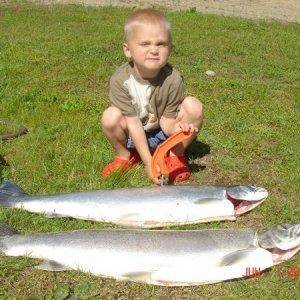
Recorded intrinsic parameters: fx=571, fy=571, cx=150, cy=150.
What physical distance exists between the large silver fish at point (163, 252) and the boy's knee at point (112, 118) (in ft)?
4.73

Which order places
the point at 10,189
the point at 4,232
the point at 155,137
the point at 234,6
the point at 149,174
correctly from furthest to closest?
the point at 234,6, the point at 155,137, the point at 149,174, the point at 10,189, the point at 4,232

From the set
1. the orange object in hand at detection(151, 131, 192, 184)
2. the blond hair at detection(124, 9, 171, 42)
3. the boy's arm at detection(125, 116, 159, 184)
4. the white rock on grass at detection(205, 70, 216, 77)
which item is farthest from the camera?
the white rock on grass at detection(205, 70, 216, 77)

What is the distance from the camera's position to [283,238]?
12.0ft

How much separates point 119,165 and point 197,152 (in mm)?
983

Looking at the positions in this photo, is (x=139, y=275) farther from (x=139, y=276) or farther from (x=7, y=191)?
(x=7, y=191)

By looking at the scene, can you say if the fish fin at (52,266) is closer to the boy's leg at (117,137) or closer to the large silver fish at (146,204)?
the large silver fish at (146,204)

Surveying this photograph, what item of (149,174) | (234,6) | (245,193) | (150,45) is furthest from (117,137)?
(234,6)

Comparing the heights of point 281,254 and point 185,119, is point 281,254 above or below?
below

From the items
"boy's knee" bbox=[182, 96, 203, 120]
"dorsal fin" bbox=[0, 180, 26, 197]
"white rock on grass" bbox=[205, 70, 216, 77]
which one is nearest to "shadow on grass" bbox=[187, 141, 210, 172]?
"boy's knee" bbox=[182, 96, 203, 120]

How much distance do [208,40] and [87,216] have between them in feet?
26.0

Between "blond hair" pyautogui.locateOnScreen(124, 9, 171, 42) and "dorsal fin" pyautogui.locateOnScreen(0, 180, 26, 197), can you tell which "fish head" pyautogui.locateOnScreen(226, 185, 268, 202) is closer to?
"blond hair" pyautogui.locateOnScreen(124, 9, 171, 42)

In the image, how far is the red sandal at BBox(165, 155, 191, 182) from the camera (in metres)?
4.99

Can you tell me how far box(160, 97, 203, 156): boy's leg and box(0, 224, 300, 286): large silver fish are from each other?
4.89 ft

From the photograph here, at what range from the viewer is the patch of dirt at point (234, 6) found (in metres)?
15.7
